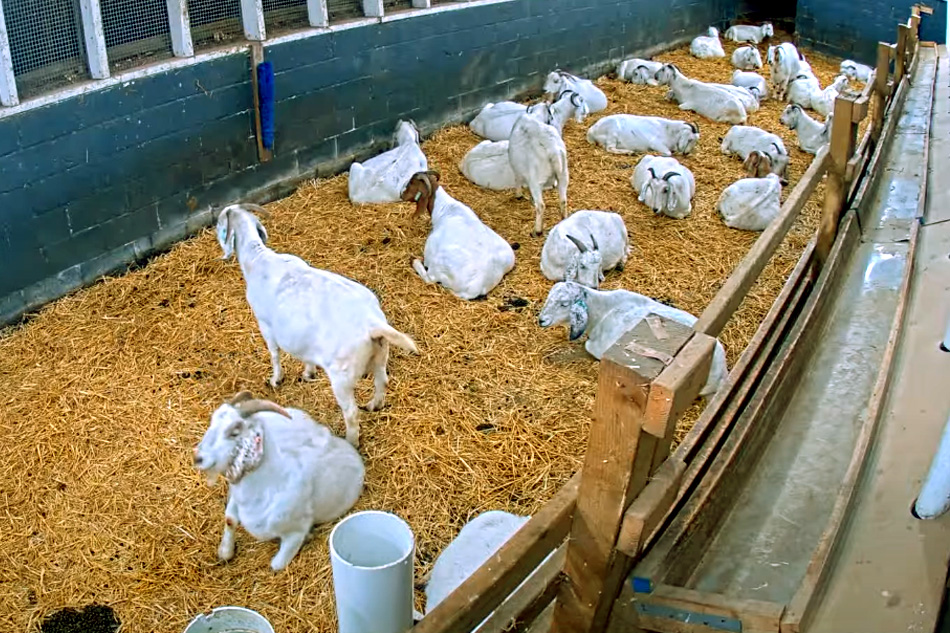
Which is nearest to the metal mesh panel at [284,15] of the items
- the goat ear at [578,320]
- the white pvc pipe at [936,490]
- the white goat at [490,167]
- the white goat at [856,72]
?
the white goat at [490,167]

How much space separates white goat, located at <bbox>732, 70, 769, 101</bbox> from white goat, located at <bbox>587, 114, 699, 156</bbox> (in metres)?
2.68

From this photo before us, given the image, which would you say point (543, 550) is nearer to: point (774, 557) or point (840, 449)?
point (774, 557)

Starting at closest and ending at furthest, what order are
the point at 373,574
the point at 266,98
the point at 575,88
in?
1. the point at 373,574
2. the point at 266,98
3. the point at 575,88

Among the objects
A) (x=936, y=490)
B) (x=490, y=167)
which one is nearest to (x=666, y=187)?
(x=490, y=167)

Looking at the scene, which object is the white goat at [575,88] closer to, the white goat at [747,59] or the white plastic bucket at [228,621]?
the white goat at [747,59]

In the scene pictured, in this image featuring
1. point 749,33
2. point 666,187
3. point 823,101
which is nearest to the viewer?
point 666,187

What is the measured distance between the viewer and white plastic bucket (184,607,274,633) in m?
3.30

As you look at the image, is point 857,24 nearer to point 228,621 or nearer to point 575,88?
point 575,88

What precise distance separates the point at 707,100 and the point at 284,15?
5799 mm

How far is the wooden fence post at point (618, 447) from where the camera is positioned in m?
2.21

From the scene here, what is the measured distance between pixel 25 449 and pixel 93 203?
90.1 inches

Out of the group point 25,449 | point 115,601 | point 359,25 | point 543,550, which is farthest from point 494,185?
point 543,550

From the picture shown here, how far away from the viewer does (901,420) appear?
3.46 metres

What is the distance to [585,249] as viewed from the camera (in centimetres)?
660
